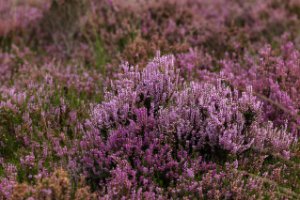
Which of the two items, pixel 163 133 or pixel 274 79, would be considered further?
pixel 274 79

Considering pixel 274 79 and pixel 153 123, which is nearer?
pixel 153 123

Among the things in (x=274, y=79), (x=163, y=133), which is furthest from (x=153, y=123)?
(x=274, y=79)

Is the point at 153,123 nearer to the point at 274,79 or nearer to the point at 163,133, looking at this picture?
the point at 163,133

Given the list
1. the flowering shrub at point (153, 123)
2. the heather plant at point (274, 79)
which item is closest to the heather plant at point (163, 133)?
the flowering shrub at point (153, 123)

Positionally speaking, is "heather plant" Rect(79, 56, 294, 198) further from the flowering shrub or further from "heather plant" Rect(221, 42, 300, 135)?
"heather plant" Rect(221, 42, 300, 135)

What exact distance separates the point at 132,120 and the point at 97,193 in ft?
2.22

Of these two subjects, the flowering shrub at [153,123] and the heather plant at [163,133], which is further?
the heather plant at [163,133]

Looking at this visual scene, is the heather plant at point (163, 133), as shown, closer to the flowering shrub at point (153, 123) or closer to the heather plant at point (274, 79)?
the flowering shrub at point (153, 123)

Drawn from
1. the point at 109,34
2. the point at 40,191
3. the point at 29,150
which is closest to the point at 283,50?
the point at 109,34

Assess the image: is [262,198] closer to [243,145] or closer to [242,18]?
[243,145]

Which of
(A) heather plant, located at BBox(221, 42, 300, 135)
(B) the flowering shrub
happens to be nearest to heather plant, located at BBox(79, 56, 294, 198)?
(B) the flowering shrub

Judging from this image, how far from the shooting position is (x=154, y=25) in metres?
7.42

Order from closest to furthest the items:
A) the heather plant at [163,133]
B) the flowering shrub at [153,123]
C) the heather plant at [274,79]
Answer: the flowering shrub at [153,123] < the heather plant at [163,133] < the heather plant at [274,79]

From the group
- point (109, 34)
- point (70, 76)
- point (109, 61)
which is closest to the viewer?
point (70, 76)
